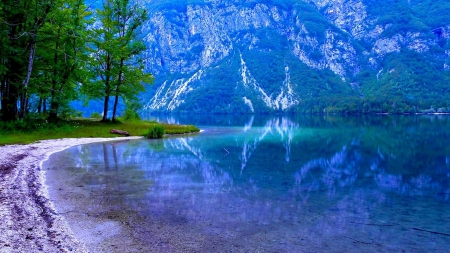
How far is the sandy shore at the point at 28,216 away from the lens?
765cm

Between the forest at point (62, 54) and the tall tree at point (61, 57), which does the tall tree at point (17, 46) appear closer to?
the forest at point (62, 54)

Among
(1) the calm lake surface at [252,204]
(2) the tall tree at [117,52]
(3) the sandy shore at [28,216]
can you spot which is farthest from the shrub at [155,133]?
(3) the sandy shore at [28,216]

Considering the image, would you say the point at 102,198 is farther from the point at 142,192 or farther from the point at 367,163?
the point at 367,163

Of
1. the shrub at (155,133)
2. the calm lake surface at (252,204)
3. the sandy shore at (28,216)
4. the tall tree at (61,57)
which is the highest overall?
the tall tree at (61,57)

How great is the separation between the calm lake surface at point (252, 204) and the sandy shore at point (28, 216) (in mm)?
411

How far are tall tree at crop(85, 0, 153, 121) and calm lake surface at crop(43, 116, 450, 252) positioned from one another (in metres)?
24.8

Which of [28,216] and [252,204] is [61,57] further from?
[252,204]

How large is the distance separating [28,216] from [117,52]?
1425 inches

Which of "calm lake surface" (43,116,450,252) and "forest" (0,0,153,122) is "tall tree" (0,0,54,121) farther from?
"calm lake surface" (43,116,450,252)

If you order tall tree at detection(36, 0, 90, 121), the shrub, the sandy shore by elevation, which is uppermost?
tall tree at detection(36, 0, 90, 121)

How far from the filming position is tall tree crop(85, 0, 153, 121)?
43.8 m

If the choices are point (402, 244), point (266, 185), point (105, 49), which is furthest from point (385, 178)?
point (105, 49)

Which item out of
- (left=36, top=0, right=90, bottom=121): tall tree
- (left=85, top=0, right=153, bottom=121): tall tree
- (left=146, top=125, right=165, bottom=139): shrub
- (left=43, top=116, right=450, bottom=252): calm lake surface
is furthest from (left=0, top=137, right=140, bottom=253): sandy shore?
(left=85, top=0, right=153, bottom=121): tall tree

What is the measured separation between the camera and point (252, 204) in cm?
1165
